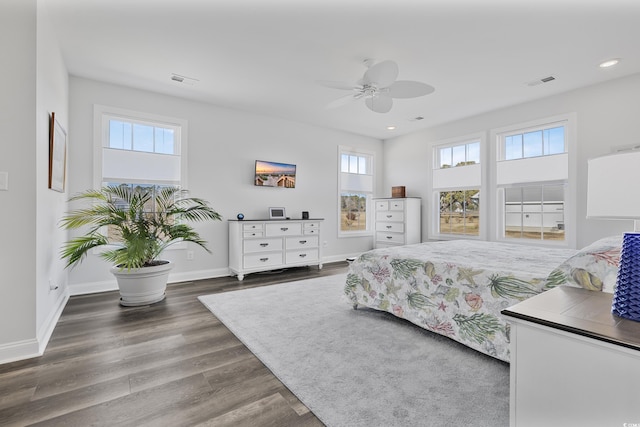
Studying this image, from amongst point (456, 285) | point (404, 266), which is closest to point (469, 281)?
point (456, 285)

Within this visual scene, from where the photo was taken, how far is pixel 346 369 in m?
1.90

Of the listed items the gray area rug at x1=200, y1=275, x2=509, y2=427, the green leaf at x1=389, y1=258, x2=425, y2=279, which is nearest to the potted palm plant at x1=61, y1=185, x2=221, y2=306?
the gray area rug at x1=200, y1=275, x2=509, y2=427

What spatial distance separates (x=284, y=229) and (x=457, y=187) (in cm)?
315

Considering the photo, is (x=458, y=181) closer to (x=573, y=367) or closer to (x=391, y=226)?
(x=391, y=226)

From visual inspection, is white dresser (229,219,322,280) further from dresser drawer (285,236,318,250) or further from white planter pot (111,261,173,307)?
white planter pot (111,261,173,307)

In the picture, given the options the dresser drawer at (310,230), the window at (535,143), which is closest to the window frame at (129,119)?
the dresser drawer at (310,230)

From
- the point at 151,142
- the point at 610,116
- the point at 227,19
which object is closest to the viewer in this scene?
the point at 227,19

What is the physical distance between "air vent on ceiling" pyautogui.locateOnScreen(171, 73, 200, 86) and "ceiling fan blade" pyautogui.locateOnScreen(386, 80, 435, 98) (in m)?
2.40

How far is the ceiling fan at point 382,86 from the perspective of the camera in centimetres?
267

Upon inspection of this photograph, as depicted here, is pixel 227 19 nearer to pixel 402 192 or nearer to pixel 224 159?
pixel 224 159

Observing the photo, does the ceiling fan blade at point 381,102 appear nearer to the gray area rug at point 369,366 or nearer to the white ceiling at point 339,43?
the white ceiling at point 339,43

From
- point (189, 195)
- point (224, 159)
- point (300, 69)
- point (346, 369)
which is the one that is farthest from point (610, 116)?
point (189, 195)

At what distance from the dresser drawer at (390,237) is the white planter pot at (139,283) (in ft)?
13.2

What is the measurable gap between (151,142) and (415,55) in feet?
11.7
